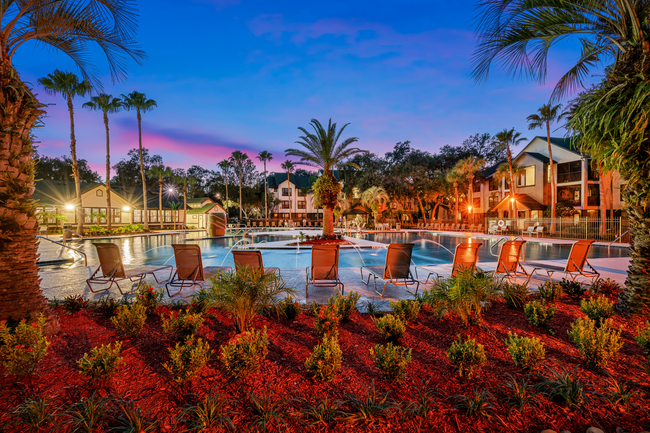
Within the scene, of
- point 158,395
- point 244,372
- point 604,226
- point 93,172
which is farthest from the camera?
point 93,172

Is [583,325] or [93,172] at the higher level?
[93,172]

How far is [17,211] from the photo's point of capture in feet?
12.0

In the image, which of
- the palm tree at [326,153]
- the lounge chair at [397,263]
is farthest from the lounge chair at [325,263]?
the palm tree at [326,153]

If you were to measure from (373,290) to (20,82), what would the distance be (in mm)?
6384

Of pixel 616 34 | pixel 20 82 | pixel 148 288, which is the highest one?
pixel 616 34

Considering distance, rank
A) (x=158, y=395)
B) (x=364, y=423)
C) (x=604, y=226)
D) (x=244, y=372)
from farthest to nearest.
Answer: (x=604, y=226) < (x=244, y=372) < (x=158, y=395) < (x=364, y=423)

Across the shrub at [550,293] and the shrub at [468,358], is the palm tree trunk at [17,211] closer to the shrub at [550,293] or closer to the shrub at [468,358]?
the shrub at [468,358]

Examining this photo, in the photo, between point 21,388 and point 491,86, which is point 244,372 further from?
point 491,86

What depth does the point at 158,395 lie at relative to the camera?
253 cm

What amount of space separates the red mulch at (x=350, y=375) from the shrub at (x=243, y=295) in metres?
0.27

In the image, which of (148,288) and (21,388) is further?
(148,288)

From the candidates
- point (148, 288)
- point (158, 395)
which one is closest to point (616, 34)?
point (158, 395)

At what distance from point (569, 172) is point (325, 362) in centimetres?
4058

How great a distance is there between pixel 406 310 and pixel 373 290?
7.47ft
